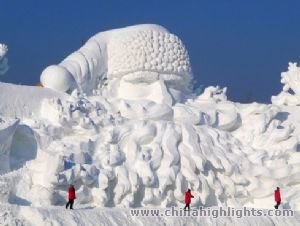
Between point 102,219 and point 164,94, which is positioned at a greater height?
point 164,94

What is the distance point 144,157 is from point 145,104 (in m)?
1.11

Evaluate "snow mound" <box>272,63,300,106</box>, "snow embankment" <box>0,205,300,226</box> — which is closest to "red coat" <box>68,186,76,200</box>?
"snow embankment" <box>0,205,300,226</box>

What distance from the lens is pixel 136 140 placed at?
10555mm

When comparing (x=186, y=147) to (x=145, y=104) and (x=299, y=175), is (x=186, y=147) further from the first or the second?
(x=299, y=175)

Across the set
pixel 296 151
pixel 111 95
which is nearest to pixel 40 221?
pixel 111 95

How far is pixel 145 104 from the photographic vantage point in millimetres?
11234

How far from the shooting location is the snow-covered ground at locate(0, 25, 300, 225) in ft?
30.1

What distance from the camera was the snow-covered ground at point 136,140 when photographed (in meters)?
9.19

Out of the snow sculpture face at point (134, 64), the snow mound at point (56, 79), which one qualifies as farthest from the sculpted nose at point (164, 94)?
the snow mound at point (56, 79)

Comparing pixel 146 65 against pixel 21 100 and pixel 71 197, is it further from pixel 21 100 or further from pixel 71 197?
pixel 71 197

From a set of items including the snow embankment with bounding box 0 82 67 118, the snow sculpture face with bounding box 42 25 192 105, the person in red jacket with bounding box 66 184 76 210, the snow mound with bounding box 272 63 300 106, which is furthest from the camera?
the snow mound with bounding box 272 63 300 106

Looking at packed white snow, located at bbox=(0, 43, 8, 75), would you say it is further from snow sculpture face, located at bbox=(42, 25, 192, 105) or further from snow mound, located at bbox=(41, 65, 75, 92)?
snow sculpture face, located at bbox=(42, 25, 192, 105)

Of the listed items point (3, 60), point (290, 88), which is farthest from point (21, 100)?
point (290, 88)

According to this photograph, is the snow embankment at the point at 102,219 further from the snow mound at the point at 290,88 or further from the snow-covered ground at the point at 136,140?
the snow mound at the point at 290,88
